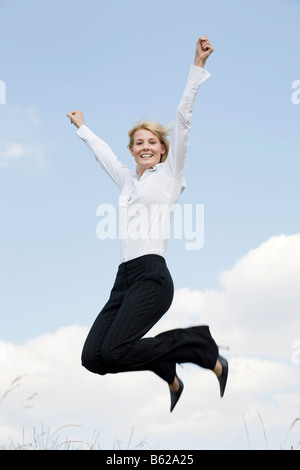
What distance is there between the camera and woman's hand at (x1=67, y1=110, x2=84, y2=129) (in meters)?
6.29

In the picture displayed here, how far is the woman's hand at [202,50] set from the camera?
4914mm

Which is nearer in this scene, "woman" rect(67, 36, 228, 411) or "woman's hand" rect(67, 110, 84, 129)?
"woman" rect(67, 36, 228, 411)

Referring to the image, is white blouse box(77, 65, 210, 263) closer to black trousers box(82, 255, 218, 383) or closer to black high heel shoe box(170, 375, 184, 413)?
black trousers box(82, 255, 218, 383)

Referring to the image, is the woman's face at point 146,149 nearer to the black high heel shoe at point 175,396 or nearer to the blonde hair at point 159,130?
the blonde hair at point 159,130

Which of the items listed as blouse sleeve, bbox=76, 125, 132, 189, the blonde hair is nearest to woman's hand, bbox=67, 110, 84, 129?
blouse sleeve, bbox=76, 125, 132, 189

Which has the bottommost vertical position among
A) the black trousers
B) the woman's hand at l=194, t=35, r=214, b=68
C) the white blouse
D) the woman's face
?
the black trousers

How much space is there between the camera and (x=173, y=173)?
5.06m

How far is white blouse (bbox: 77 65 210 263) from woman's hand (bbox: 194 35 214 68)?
0.08 m
